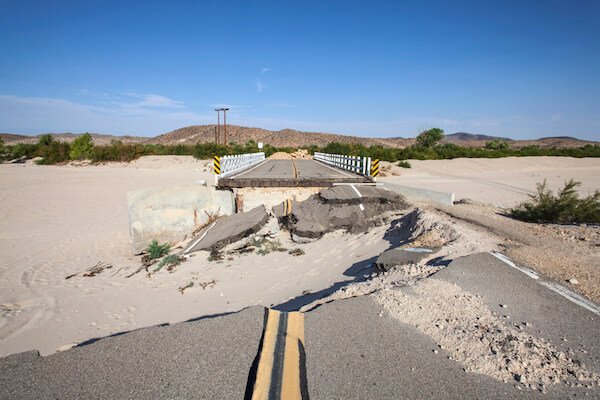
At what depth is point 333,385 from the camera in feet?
9.30

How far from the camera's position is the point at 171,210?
1196cm

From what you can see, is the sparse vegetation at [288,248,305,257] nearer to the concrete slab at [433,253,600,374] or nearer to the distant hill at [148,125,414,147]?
the concrete slab at [433,253,600,374]

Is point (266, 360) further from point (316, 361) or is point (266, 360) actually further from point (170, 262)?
point (170, 262)

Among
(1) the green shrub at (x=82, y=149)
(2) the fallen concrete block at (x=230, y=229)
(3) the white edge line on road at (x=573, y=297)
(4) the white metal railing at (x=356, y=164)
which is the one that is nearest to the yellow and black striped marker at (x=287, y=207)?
(2) the fallen concrete block at (x=230, y=229)

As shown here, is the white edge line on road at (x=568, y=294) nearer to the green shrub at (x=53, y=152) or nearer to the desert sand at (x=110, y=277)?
the desert sand at (x=110, y=277)

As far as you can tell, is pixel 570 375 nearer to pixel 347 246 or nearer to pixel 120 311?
pixel 347 246

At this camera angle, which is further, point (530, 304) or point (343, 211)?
point (343, 211)

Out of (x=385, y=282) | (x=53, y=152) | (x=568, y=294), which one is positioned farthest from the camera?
(x=53, y=152)

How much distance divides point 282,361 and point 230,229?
8.04m

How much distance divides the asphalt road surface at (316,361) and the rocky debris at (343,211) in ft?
20.3

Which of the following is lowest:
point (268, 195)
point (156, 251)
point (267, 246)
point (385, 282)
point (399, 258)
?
point (156, 251)

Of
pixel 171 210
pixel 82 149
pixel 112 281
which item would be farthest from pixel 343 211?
pixel 82 149

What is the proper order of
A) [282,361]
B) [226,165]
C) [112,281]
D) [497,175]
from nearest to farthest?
1. [282,361]
2. [112,281]
3. [226,165]
4. [497,175]

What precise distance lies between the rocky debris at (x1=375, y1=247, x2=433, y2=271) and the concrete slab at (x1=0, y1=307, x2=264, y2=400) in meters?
2.92
